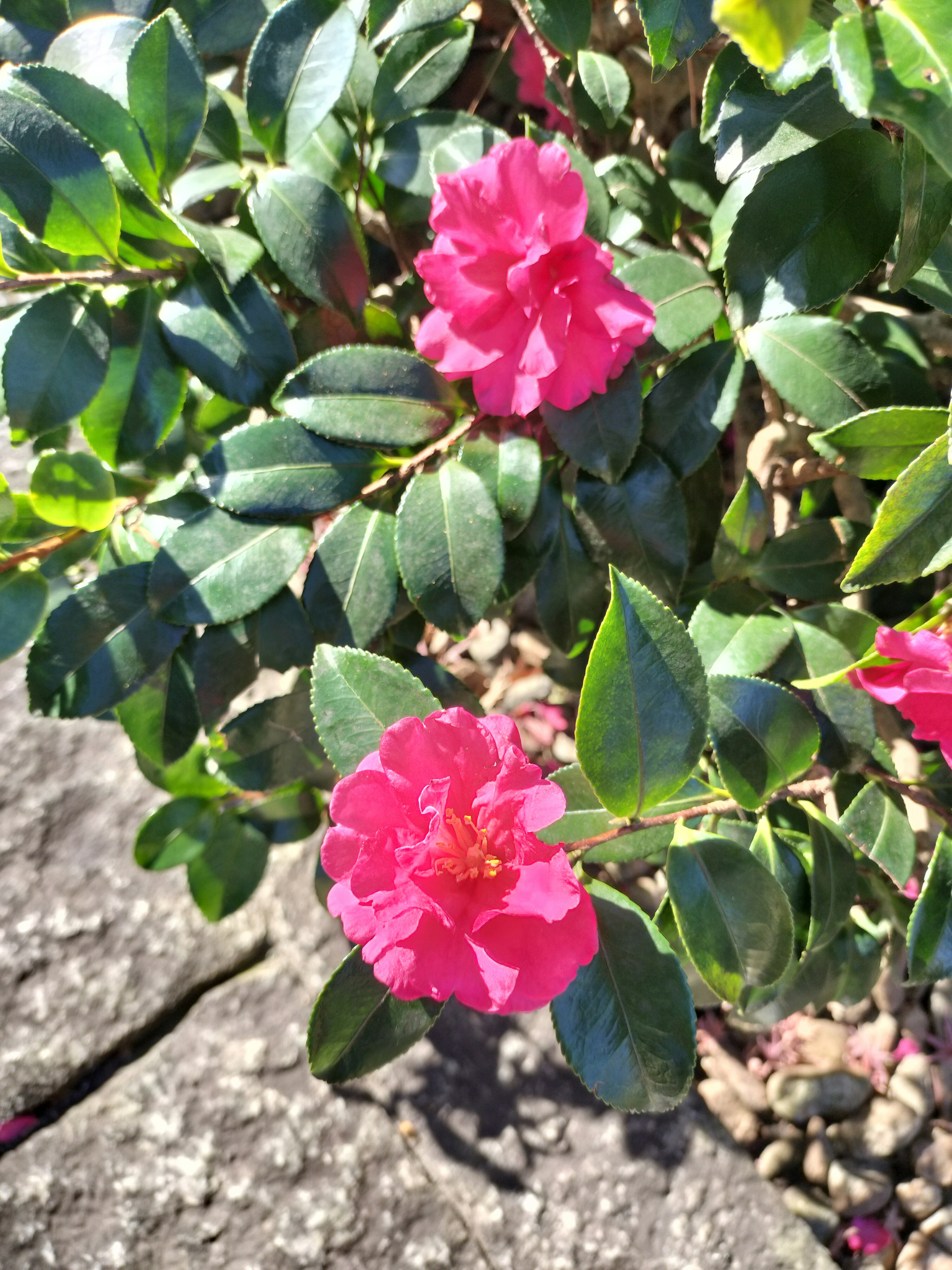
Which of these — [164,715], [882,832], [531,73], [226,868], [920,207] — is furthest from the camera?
[531,73]

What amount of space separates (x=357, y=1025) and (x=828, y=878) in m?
0.42

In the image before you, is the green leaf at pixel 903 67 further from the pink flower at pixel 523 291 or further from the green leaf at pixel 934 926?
the green leaf at pixel 934 926

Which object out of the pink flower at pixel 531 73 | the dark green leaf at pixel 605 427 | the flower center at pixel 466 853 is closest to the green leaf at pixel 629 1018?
the flower center at pixel 466 853

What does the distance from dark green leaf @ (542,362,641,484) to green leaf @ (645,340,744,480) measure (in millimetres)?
52

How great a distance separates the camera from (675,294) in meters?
0.83

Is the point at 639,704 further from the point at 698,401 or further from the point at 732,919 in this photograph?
the point at 698,401

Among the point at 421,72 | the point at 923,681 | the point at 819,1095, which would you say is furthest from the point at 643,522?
the point at 819,1095

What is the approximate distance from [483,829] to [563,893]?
7 centimetres

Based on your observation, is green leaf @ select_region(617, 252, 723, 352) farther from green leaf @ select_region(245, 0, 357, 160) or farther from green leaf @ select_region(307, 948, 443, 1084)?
green leaf @ select_region(307, 948, 443, 1084)

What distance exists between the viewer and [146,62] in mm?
747

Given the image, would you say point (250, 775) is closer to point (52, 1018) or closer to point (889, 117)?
point (52, 1018)

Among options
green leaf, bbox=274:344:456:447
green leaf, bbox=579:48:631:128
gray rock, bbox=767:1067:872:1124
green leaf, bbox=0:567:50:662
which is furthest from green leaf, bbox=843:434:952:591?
gray rock, bbox=767:1067:872:1124

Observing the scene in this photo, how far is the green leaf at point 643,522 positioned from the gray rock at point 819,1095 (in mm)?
949

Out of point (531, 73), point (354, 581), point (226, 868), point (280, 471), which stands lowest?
point (226, 868)
